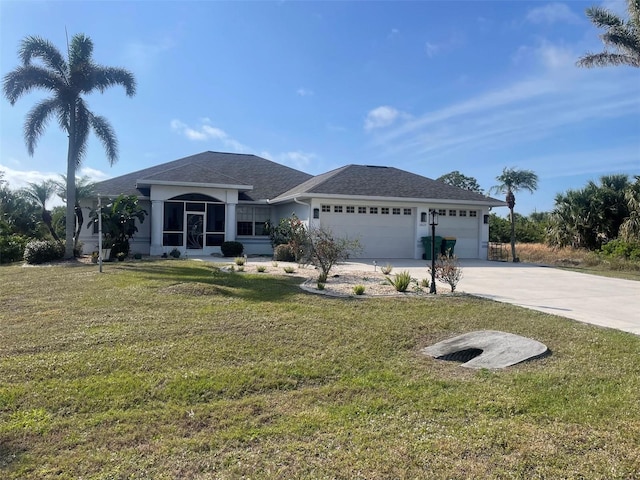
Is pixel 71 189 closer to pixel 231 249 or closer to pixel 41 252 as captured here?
pixel 41 252

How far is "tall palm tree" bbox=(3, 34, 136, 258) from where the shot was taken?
709 inches

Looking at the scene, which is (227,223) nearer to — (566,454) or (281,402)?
(281,402)

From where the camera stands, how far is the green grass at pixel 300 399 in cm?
Answer: 314

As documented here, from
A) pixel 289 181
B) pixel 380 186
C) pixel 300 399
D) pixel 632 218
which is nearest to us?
pixel 300 399

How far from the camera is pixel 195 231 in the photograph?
21.9m

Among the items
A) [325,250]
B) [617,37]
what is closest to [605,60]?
[617,37]

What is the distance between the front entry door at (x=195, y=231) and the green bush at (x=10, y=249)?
303 inches

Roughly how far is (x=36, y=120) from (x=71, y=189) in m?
3.56

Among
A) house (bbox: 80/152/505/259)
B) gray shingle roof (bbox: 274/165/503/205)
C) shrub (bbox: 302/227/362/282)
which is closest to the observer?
shrub (bbox: 302/227/362/282)

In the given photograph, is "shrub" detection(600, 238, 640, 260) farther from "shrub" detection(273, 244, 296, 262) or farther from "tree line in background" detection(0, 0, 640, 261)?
"shrub" detection(273, 244, 296, 262)

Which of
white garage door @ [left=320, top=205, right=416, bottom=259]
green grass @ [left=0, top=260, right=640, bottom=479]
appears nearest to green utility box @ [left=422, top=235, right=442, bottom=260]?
white garage door @ [left=320, top=205, right=416, bottom=259]

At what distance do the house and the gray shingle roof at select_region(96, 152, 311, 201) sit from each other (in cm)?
11

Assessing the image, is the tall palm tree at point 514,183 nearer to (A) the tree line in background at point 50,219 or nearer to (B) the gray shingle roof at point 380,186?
(B) the gray shingle roof at point 380,186

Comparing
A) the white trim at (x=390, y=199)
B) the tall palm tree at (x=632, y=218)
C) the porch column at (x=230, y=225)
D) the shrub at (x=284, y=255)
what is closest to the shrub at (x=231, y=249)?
the porch column at (x=230, y=225)
